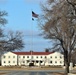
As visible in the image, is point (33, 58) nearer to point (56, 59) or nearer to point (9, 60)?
point (56, 59)

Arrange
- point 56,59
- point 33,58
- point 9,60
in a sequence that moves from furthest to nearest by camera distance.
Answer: point 9,60, point 56,59, point 33,58

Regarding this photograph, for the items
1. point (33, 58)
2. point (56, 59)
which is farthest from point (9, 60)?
point (56, 59)

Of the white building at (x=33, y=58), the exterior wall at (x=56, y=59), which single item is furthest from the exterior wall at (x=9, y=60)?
the exterior wall at (x=56, y=59)

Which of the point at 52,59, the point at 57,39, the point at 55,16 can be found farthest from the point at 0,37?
the point at 52,59

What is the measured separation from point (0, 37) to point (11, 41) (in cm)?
193

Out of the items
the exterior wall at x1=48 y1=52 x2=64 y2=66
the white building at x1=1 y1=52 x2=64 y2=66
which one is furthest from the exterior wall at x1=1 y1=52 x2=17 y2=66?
the exterior wall at x1=48 y1=52 x2=64 y2=66

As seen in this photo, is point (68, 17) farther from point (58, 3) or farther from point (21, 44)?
point (21, 44)

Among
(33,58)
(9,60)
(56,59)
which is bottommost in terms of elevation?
(9,60)

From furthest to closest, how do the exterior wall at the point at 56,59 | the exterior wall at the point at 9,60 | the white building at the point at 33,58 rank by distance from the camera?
the exterior wall at the point at 9,60 → the exterior wall at the point at 56,59 → the white building at the point at 33,58

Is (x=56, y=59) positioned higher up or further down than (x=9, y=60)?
higher up

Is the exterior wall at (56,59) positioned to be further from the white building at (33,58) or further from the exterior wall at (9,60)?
the exterior wall at (9,60)

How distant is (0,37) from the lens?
4725 centimetres

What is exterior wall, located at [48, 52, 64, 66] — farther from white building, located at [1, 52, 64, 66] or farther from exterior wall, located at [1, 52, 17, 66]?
exterior wall, located at [1, 52, 17, 66]

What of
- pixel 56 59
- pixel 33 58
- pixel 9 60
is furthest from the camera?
pixel 9 60
